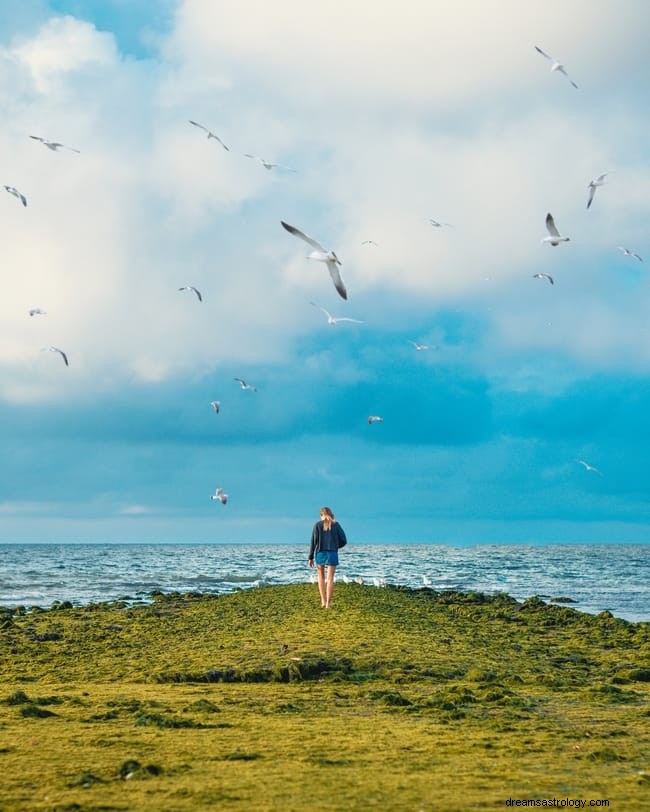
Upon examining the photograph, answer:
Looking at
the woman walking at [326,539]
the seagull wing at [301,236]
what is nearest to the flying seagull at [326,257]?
the seagull wing at [301,236]

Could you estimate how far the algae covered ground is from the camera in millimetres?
6570

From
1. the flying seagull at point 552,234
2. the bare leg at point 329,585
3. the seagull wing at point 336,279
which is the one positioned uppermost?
the flying seagull at point 552,234

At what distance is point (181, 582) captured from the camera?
49719mm

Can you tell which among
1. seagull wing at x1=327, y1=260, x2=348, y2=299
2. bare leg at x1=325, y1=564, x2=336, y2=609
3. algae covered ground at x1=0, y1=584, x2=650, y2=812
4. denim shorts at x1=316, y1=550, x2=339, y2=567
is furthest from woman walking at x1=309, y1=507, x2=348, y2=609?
seagull wing at x1=327, y1=260, x2=348, y2=299

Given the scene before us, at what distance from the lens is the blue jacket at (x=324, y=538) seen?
18.5 m

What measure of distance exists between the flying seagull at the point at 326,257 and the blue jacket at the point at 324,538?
22.6 ft

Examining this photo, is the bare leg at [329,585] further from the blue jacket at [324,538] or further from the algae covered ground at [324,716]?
the blue jacket at [324,538]

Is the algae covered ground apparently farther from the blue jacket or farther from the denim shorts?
the blue jacket

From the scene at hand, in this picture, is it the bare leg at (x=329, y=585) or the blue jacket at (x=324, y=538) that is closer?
the blue jacket at (x=324, y=538)

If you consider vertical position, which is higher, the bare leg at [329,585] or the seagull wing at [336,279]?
the seagull wing at [336,279]

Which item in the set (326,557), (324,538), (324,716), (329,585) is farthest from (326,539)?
(324,716)

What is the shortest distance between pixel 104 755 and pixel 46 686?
552cm

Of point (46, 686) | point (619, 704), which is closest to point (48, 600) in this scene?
point (46, 686)

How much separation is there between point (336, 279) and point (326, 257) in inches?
15.4
